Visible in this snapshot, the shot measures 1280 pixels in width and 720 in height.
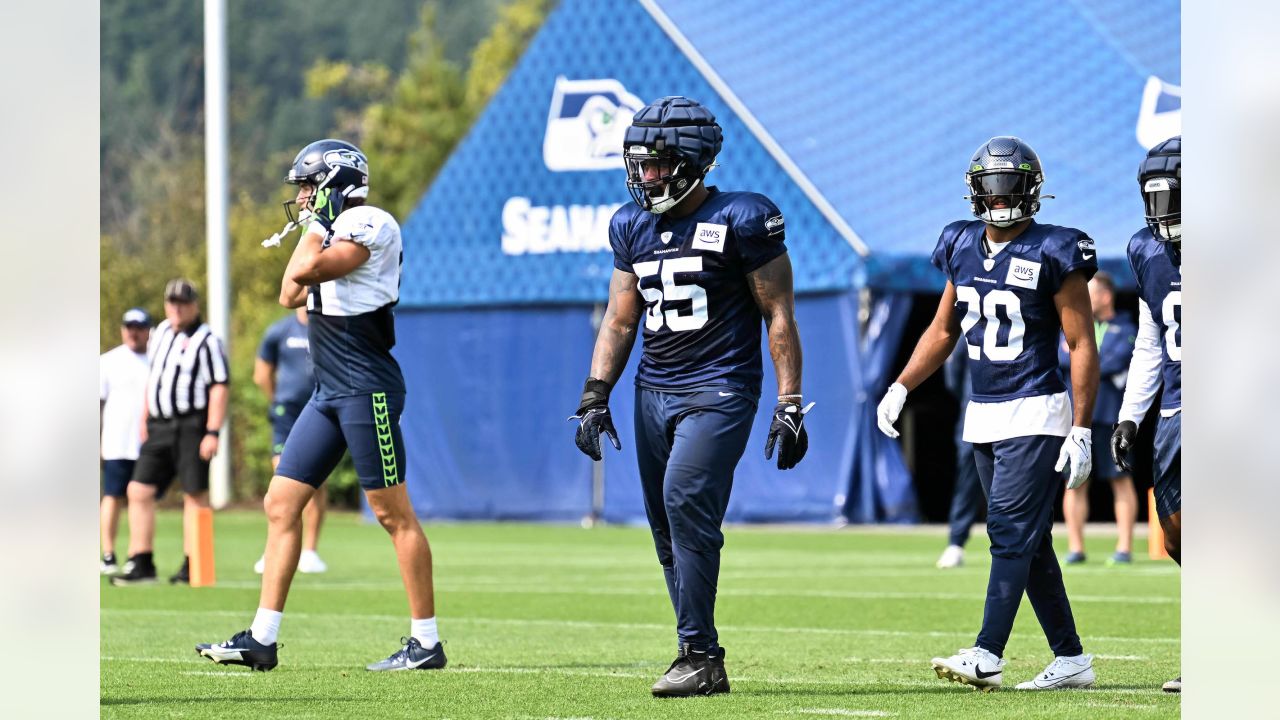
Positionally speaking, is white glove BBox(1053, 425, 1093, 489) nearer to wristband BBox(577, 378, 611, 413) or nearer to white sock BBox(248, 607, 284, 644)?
wristband BBox(577, 378, 611, 413)

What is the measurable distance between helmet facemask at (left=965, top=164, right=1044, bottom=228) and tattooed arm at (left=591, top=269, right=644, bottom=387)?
1.22 metres

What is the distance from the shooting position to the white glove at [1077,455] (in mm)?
6457

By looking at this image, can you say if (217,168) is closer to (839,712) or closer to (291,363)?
(291,363)

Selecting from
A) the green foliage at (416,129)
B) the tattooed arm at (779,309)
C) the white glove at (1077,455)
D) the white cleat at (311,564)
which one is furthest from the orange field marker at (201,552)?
the green foliage at (416,129)

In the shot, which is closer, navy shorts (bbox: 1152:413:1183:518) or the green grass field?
the green grass field

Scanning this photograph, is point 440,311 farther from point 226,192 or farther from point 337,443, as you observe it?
point 337,443

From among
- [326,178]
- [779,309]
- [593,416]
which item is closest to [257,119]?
[326,178]

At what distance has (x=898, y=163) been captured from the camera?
1919 centimetres

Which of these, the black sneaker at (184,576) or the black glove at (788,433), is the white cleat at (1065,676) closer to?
the black glove at (788,433)

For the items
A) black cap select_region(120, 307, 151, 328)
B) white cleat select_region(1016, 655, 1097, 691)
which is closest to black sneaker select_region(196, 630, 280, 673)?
white cleat select_region(1016, 655, 1097, 691)

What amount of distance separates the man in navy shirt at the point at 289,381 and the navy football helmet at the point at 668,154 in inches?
260

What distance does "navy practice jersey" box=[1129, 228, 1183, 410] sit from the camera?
257 inches
